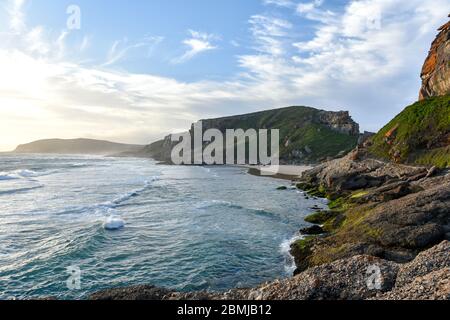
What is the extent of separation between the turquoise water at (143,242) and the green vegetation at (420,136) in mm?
20453

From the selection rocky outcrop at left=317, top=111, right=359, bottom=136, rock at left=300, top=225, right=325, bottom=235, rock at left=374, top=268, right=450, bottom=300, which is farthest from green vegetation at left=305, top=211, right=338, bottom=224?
rocky outcrop at left=317, top=111, right=359, bottom=136

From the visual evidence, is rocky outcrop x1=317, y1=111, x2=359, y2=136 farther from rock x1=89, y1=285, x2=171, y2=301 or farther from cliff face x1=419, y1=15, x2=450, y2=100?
rock x1=89, y1=285, x2=171, y2=301

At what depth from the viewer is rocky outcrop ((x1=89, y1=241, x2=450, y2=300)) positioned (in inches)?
543

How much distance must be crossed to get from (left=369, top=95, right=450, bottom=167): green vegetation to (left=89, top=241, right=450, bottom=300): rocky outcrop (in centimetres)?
3828

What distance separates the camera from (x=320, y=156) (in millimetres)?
149625

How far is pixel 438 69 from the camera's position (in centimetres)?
7269

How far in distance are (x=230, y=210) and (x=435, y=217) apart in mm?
25522

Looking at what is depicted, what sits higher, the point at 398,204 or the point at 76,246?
the point at 398,204

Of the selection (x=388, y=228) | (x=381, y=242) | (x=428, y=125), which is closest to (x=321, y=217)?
(x=388, y=228)

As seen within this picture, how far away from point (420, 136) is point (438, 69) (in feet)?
74.5

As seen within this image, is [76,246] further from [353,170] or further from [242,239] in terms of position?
[353,170]

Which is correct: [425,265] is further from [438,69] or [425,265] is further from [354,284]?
[438,69]
